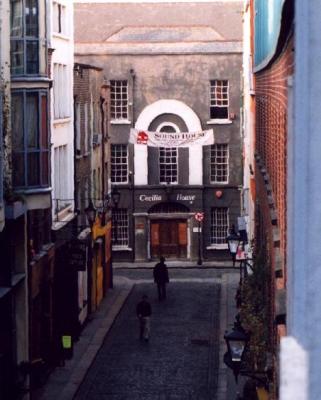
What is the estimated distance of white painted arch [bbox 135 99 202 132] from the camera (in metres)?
54.5

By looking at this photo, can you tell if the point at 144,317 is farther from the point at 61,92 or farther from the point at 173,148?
the point at 173,148

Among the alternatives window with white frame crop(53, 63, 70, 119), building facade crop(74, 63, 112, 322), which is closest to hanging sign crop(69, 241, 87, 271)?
building facade crop(74, 63, 112, 322)

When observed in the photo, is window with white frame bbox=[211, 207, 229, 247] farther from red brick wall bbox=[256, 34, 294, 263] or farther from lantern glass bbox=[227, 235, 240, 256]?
red brick wall bbox=[256, 34, 294, 263]

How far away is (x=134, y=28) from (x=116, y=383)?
3650cm

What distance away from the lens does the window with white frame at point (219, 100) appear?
5462 cm

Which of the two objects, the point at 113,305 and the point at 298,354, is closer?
the point at 298,354

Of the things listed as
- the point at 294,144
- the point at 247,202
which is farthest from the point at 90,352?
the point at 294,144

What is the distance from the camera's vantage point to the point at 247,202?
46375mm

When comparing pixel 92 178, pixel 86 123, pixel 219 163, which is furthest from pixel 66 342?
pixel 219 163

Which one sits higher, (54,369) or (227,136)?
(227,136)

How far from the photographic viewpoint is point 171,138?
166 feet

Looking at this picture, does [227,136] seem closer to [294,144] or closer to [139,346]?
[139,346]

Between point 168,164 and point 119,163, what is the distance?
7.26 feet

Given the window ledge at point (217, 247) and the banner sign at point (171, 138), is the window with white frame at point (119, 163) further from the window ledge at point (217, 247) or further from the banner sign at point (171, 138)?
the window ledge at point (217, 247)
